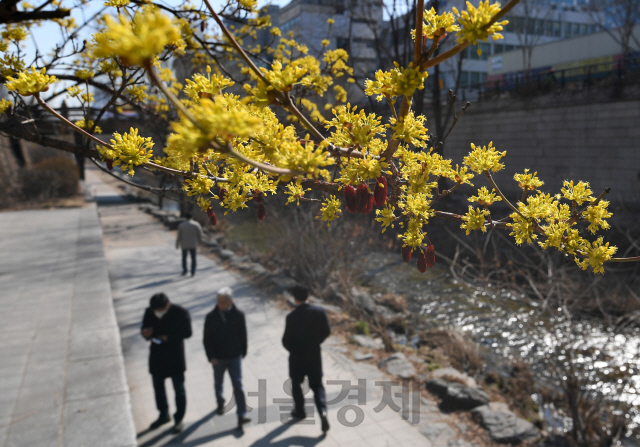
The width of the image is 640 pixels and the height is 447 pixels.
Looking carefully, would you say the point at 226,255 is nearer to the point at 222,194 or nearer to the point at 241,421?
the point at 241,421

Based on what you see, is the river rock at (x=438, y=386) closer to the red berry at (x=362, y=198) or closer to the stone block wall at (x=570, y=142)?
the red berry at (x=362, y=198)

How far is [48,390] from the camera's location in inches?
196

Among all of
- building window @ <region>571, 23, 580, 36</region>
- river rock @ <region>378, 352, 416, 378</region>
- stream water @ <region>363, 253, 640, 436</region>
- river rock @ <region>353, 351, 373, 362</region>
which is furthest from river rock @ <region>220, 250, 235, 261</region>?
building window @ <region>571, 23, 580, 36</region>

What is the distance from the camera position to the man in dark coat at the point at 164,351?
17.0ft

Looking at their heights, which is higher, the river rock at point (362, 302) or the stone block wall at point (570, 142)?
the stone block wall at point (570, 142)

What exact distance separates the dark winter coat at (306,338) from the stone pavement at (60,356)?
184 cm

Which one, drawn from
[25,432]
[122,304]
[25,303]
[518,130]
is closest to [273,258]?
[122,304]

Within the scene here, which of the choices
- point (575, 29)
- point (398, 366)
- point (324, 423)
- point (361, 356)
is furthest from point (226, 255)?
point (575, 29)

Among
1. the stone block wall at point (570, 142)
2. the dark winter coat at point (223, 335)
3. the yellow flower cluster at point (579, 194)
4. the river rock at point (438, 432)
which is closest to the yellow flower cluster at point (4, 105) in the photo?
the yellow flower cluster at point (579, 194)

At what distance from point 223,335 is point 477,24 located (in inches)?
188

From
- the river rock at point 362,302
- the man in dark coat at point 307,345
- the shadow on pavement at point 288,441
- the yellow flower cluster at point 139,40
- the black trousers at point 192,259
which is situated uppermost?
the yellow flower cluster at point 139,40

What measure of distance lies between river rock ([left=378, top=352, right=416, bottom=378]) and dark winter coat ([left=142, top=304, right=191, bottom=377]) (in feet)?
9.89

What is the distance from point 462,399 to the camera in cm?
590

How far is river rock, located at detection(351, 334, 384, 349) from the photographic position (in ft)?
24.7
